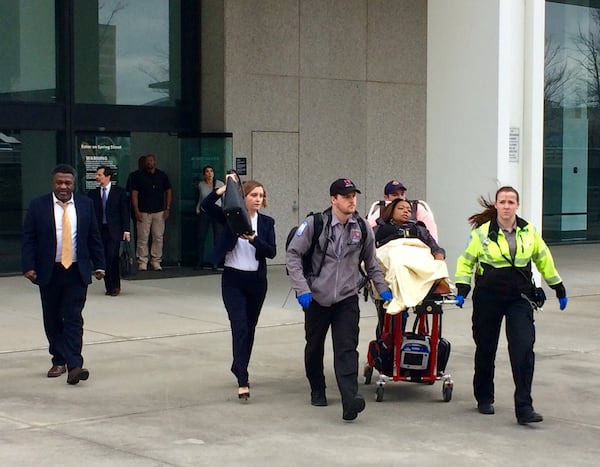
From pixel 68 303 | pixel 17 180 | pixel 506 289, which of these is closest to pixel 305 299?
pixel 506 289

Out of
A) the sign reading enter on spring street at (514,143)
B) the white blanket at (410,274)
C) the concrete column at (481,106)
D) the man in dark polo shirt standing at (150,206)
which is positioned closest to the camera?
the white blanket at (410,274)

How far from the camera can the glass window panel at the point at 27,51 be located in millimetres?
17531

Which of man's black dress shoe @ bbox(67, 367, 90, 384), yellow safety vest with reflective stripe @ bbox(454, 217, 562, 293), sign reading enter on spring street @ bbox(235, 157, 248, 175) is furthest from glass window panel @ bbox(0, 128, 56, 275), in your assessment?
yellow safety vest with reflective stripe @ bbox(454, 217, 562, 293)

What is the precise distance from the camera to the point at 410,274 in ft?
29.6

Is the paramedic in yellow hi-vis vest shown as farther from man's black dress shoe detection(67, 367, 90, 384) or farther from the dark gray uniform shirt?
man's black dress shoe detection(67, 367, 90, 384)

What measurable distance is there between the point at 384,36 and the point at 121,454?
14.8m

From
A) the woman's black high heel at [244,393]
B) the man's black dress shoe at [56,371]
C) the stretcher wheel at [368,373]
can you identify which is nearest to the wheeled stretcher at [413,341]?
the stretcher wheel at [368,373]

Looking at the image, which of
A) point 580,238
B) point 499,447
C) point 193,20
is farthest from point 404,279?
point 580,238

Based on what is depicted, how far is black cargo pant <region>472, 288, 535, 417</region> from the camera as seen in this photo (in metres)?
8.41

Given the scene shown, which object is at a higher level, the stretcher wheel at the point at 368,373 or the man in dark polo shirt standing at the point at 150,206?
the man in dark polo shirt standing at the point at 150,206

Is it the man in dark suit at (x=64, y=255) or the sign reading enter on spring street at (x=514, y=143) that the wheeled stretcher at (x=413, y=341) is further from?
the sign reading enter on spring street at (x=514, y=143)

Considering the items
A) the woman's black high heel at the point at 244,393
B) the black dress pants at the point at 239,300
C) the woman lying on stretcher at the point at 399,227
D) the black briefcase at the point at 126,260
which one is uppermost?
the woman lying on stretcher at the point at 399,227

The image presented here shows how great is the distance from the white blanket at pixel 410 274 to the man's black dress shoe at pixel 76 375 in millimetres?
2548

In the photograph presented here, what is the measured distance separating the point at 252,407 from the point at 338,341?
2.71ft
